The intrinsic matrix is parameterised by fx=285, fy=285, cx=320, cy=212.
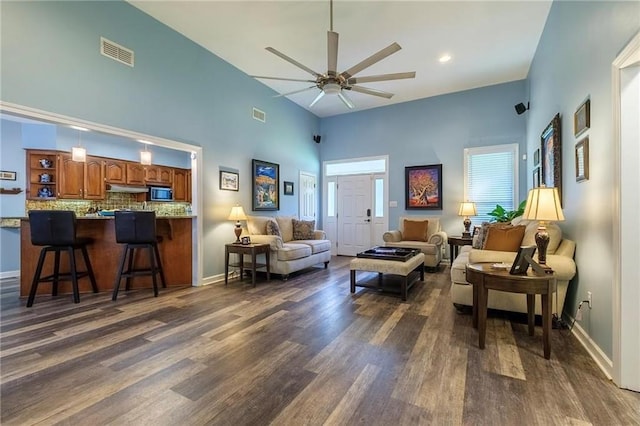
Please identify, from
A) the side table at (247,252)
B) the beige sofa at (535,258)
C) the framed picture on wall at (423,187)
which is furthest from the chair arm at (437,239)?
the side table at (247,252)

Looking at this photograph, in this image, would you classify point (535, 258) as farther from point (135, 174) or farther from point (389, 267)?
point (135, 174)

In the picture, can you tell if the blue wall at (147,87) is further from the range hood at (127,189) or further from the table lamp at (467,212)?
the table lamp at (467,212)

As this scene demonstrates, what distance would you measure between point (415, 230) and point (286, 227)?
2555mm

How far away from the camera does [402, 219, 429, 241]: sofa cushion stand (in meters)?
5.60

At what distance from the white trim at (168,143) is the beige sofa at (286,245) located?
858 mm

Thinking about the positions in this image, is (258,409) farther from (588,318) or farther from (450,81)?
(450,81)

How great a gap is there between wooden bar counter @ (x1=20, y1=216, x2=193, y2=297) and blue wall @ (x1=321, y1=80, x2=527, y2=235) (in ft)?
14.4

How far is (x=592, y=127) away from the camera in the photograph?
2.25 meters

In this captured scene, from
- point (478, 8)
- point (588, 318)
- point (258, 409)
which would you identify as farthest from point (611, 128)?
point (258, 409)

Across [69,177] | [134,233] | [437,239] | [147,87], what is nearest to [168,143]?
[147,87]

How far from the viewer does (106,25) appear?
10.7 feet

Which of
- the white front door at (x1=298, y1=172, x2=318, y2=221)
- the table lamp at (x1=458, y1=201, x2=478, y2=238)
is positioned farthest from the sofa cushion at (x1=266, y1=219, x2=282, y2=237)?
the table lamp at (x1=458, y1=201, x2=478, y2=238)

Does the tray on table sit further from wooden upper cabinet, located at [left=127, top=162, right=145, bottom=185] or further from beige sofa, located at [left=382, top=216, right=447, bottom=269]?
wooden upper cabinet, located at [left=127, top=162, right=145, bottom=185]

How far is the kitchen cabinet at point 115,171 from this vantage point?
6176mm
